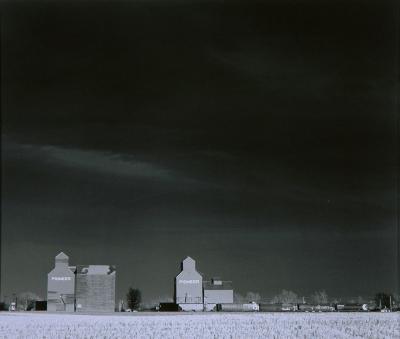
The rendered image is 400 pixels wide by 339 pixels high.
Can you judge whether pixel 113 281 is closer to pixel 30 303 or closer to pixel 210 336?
pixel 30 303

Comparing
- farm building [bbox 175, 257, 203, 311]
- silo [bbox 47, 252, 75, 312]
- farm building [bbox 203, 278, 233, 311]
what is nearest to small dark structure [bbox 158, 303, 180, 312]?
farm building [bbox 175, 257, 203, 311]

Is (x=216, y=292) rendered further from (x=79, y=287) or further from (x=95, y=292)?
(x=79, y=287)

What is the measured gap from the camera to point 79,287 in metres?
113

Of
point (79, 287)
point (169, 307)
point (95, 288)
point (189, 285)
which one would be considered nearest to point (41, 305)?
point (79, 287)

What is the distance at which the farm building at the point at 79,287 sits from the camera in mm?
110000

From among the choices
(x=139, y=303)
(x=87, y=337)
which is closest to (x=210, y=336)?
(x=87, y=337)

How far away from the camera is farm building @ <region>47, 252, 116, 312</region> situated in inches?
4331

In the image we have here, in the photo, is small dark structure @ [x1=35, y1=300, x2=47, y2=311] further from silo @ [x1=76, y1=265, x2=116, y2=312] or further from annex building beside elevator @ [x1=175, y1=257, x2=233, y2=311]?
annex building beside elevator @ [x1=175, y1=257, x2=233, y2=311]

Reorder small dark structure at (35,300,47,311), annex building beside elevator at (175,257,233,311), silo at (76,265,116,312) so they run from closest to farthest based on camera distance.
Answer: silo at (76,265,116,312)
small dark structure at (35,300,47,311)
annex building beside elevator at (175,257,233,311)

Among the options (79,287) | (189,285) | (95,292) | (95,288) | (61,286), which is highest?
(189,285)

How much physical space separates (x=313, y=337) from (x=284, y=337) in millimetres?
1668

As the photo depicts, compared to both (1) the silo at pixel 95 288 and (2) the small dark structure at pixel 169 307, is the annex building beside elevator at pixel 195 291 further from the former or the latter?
(1) the silo at pixel 95 288

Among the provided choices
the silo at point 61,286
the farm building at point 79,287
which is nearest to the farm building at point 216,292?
the farm building at point 79,287

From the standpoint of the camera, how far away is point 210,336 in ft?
103
